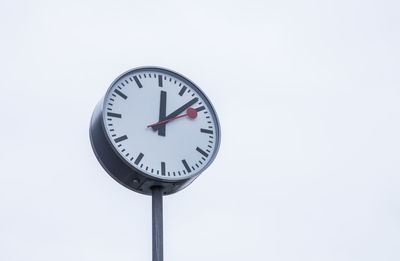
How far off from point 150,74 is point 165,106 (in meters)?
0.37

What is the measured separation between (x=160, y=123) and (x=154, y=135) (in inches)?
6.2

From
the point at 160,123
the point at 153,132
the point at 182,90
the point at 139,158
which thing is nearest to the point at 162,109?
the point at 160,123

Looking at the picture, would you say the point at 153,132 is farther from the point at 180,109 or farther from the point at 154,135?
the point at 180,109

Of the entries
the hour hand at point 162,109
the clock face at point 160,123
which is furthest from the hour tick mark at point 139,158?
the hour hand at point 162,109

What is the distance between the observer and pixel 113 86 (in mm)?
6168

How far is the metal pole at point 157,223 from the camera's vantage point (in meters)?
5.50

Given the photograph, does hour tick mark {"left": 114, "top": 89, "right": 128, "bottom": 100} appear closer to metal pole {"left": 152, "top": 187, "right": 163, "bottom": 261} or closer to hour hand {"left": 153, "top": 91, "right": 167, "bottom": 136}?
hour hand {"left": 153, "top": 91, "right": 167, "bottom": 136}

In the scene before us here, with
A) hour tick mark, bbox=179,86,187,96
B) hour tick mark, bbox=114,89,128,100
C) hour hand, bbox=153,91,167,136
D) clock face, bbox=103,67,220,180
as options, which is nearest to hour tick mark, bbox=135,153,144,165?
clock face, bbox=103,67,220,180

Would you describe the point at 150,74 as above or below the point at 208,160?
above

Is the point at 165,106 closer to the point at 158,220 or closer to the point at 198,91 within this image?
the point at 198,91

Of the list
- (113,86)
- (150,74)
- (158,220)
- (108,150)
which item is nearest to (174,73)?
(150,74)

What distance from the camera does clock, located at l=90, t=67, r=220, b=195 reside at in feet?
19.3

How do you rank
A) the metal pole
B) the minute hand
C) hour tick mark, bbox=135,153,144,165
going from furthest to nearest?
the minute hand < hour tick mark, bbox=135,153,144,165 < the metal pole

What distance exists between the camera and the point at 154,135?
19.8 ft
